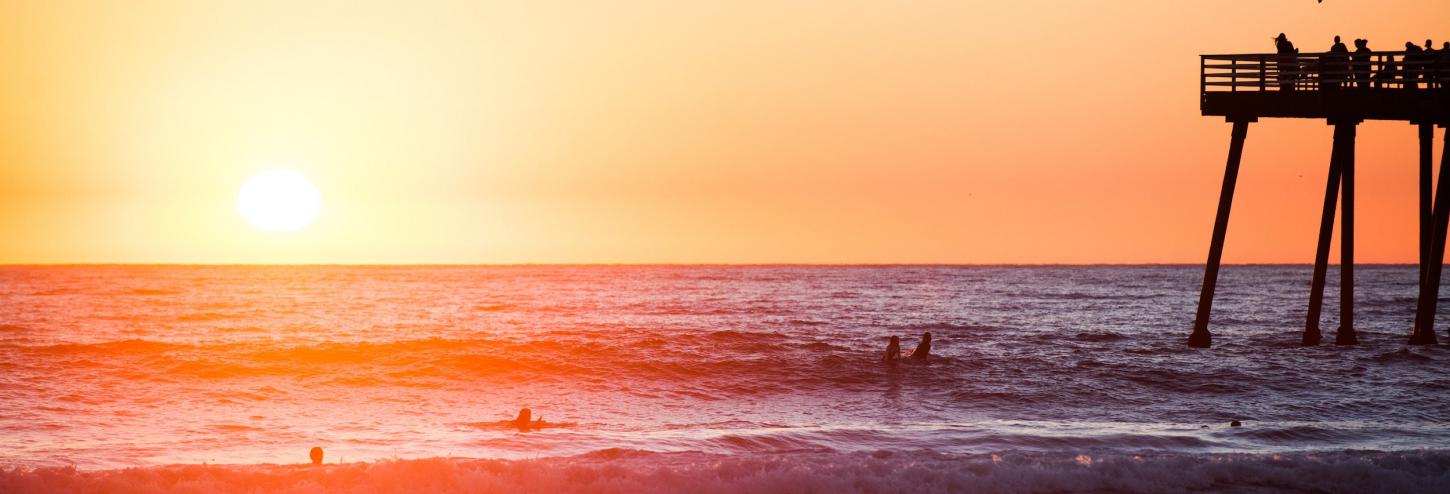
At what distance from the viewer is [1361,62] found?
25422mm

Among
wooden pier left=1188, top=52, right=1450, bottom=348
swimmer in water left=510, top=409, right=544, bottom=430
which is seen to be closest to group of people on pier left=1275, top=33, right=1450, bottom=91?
wooden pier left=1188, top=52, right=1450, bottom=348

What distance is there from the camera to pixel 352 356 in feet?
120

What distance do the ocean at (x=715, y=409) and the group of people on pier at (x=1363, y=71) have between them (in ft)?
21.4

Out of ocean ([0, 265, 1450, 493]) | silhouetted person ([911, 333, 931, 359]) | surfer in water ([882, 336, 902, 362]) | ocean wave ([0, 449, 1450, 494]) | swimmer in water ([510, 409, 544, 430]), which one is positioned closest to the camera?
ocean wave ([0, 449, 1450, 494])

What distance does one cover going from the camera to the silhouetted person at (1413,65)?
25.3 metres

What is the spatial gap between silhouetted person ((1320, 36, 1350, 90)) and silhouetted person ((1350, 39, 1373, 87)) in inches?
6.9

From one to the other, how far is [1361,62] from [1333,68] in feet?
1.73

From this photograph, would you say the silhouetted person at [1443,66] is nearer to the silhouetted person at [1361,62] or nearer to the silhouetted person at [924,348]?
the silhouetted person at [1361,62]

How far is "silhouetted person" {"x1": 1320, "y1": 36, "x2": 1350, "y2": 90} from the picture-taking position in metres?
25.4

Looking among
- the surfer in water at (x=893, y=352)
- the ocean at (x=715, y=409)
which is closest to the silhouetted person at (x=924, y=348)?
the ocean at (x=715, y=409)

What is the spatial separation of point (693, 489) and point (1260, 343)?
30.8 meters

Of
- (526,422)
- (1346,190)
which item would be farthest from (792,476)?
(1346,190)

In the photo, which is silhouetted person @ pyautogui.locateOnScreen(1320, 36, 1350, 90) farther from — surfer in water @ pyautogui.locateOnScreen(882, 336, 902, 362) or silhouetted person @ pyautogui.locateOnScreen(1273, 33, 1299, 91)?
surfer in water @ pyautogui.locateOnScreen(882, 336, 902, 362)

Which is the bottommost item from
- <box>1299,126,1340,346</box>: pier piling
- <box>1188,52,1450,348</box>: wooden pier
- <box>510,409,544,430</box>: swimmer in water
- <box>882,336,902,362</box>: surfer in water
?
<box>510,409,544,430</box>: swimmer in water
